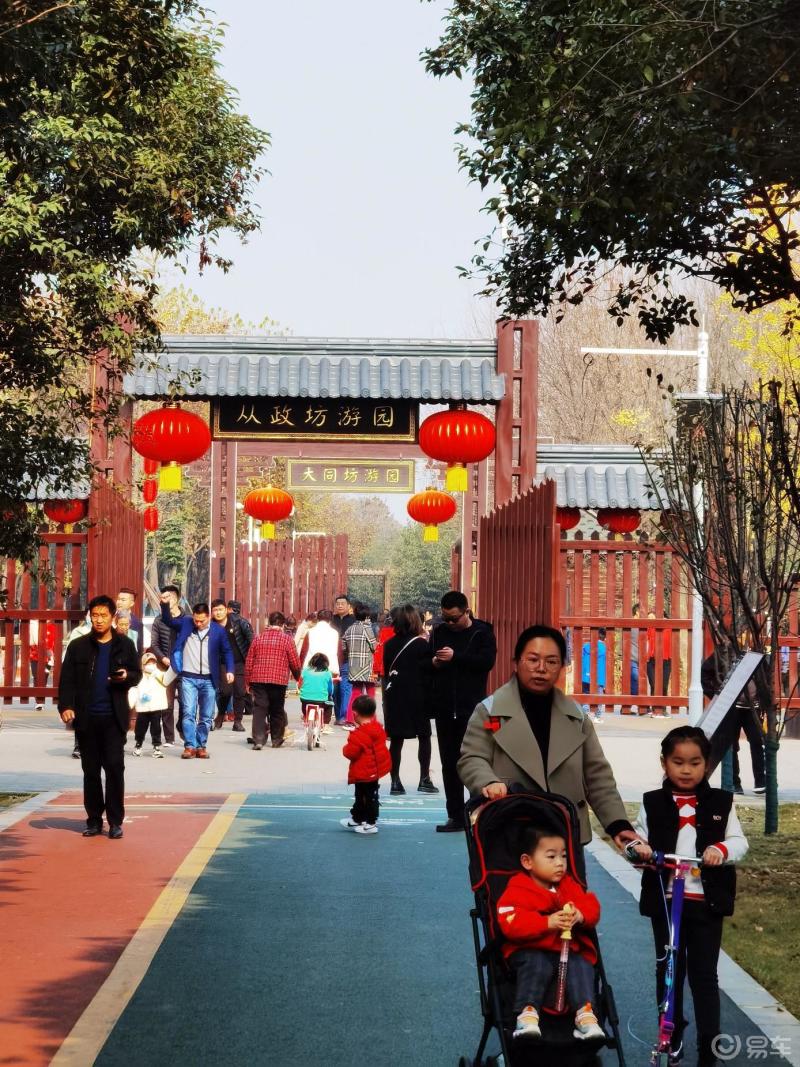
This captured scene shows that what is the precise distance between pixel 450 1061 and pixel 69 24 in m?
5.74

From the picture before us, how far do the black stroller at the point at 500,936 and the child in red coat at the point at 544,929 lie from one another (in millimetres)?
55

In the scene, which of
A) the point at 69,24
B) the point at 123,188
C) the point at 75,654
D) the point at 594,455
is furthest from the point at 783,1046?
the point at 594,455

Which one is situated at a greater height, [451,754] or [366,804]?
[451,754]

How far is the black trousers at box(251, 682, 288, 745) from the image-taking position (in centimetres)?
1980

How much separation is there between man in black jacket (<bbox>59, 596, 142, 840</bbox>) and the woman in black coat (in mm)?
3242

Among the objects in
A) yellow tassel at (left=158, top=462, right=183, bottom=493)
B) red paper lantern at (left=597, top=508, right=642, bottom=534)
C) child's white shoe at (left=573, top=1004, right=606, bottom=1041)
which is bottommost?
child's white shoe at (left=573, top=1004, right=606, bottom=1041)

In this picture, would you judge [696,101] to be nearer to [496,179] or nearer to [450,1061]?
[496,179]

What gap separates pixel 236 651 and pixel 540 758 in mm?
15893

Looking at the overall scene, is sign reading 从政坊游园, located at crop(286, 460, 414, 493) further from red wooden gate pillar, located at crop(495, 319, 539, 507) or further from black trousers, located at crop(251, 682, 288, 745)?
black trousers, located at crop(251, 682, 288, 745)

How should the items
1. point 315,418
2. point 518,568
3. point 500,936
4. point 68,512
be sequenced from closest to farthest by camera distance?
point 500,936 → point 518,568 → point 68,512 → point 315,418

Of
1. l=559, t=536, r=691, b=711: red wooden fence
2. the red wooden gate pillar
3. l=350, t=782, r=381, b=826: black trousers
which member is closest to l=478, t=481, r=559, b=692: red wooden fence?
the red wooden gate pillar

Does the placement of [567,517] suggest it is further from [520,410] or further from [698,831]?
[698,831]

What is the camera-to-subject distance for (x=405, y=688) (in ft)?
50.4

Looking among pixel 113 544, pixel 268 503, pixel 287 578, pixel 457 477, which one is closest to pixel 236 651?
pixel 113 544
